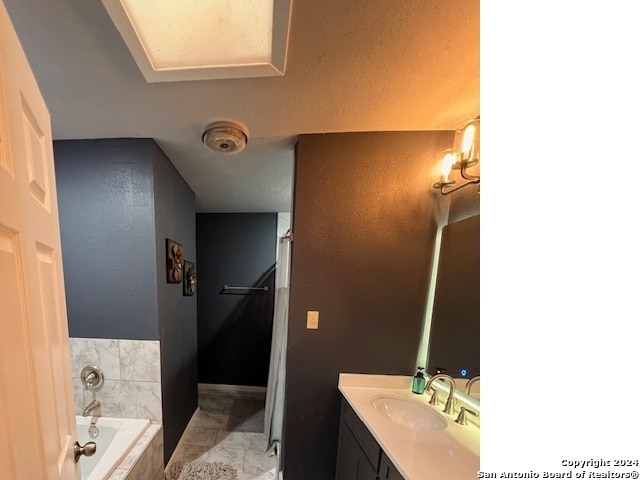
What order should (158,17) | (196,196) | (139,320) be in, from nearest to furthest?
(158,17)
(139,320)
(196,196)

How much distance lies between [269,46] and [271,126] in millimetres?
490

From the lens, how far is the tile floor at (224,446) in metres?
1.76

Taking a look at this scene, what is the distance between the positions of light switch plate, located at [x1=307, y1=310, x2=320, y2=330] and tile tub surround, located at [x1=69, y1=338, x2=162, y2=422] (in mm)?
1011

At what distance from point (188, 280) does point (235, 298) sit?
3.27ft

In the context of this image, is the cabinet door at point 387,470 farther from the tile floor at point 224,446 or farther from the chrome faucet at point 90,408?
the chrome faucet at point 90,408

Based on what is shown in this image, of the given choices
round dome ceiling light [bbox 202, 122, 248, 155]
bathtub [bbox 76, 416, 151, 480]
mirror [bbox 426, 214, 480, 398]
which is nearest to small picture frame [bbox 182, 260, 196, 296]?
bathtub [bbox 76, 416, 151, 480]

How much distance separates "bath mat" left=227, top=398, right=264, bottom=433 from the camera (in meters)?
2.21

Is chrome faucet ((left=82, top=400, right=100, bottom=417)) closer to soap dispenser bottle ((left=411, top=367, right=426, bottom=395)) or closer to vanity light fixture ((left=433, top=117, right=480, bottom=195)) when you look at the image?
soap dispenser bottle ((left=411, top=367, right=426, bottom=395))

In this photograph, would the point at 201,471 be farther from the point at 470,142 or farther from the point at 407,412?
the point at 470,142

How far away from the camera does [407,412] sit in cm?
125
